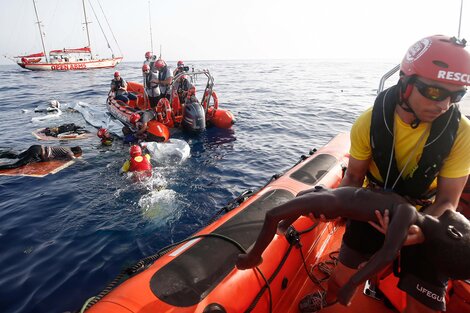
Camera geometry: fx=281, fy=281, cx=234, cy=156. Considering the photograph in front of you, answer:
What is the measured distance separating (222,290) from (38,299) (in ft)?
8.60

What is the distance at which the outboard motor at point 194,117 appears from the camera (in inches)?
368

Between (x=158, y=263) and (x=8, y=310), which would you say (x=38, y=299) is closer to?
(x=8, y=310)

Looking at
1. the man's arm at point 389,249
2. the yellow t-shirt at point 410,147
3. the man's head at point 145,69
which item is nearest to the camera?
the man's arm at point 389,249

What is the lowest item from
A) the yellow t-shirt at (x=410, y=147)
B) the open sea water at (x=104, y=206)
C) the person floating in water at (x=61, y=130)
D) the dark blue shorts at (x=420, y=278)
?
the open sea water at (x=104, y=206)

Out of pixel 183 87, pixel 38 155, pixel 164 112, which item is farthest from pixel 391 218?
pixel 183 87

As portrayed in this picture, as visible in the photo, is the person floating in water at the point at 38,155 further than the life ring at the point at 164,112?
No

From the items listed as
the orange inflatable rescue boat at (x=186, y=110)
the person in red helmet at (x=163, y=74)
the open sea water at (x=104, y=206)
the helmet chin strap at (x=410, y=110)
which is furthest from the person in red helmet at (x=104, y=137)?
the helmet chin strap at (x=410, y=110)

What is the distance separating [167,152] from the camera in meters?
7.70

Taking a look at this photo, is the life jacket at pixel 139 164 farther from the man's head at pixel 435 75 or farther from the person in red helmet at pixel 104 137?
the man's head at pixel 435 75

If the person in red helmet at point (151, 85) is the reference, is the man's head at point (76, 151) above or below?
below

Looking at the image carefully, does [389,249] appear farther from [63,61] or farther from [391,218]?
[63,61]

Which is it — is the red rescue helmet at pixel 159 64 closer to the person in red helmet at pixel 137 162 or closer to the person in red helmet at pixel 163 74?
the person in red helmet at pixel 163 74

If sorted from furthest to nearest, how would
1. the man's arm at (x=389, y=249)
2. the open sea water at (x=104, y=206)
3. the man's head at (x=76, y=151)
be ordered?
the man's head at (x=76, y=151) < the open sea water at (x=104, y=206) < the man's arm at (x=389, y=249)

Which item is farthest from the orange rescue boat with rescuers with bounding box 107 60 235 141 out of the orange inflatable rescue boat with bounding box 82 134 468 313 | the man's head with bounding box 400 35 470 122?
the man's head with bounding box 400 35 470 122
